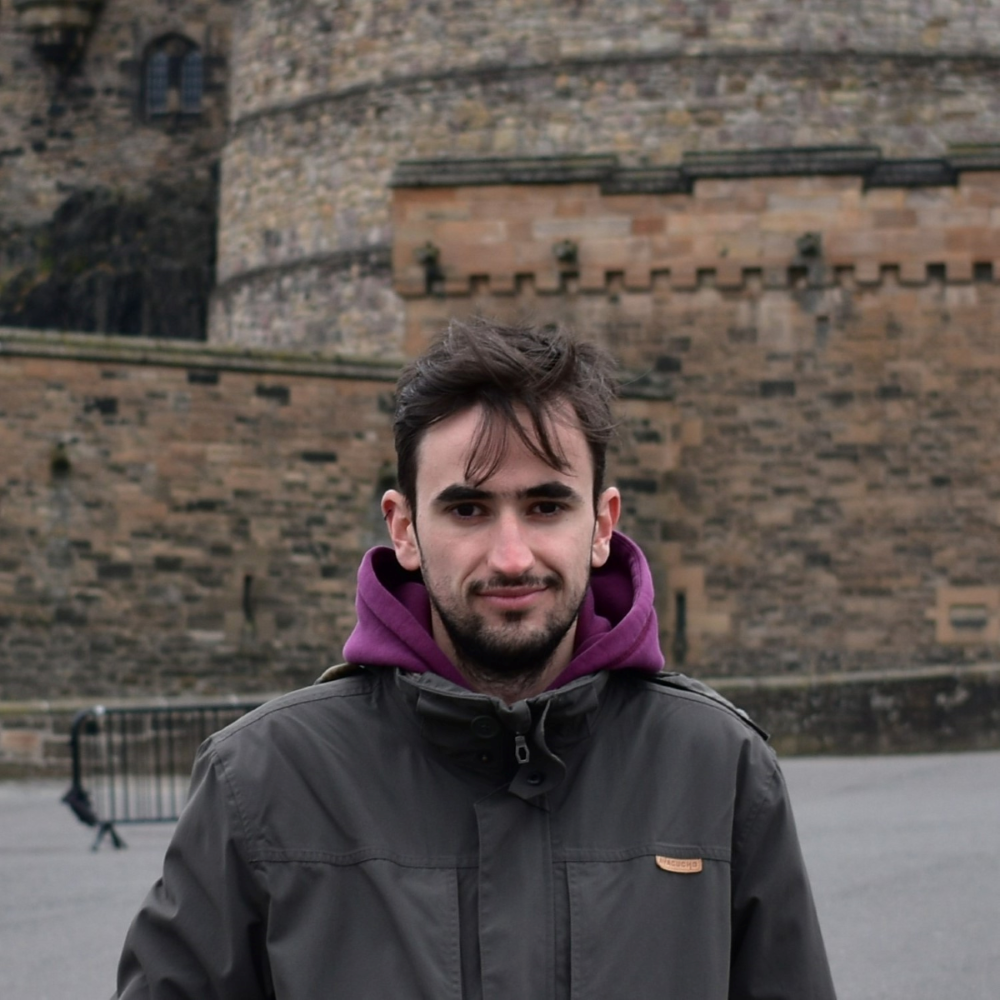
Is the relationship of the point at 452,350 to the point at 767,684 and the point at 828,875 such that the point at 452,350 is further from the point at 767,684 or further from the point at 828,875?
the point at 767,684

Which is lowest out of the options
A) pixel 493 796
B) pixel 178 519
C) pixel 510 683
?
pixel 178 519

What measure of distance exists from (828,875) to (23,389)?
1035cm

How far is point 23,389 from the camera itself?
16578 mm

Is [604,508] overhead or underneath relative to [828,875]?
overhead

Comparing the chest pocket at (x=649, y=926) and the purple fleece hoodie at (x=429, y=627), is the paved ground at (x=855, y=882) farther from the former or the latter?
the chest pocket at (x=649, y=926)

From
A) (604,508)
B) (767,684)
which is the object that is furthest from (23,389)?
(604,508)

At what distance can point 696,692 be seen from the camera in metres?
2.55

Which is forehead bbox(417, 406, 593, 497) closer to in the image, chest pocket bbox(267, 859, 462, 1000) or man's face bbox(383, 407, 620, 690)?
man's face bbox(383, 407, 620, 690)

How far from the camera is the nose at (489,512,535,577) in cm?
243

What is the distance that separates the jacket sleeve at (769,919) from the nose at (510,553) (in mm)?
377

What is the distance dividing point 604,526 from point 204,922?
0.71 metres

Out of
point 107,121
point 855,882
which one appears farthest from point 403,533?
point 107,121

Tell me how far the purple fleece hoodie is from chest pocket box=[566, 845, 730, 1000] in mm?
254

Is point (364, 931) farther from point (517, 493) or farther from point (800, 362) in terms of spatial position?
point (800, 362)
